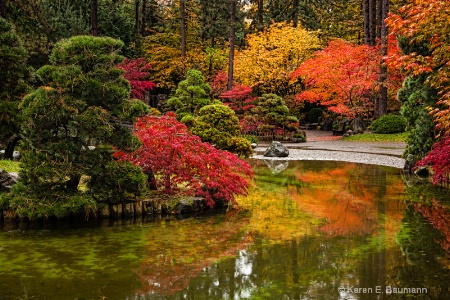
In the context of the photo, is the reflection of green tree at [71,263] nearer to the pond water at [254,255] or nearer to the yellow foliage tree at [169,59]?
the pond water at [254,255]

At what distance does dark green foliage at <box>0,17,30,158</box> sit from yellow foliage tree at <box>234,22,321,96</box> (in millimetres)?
19926

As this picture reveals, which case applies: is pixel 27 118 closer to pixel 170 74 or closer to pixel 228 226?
pixel 228 226

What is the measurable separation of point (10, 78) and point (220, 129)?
7441 millimetres

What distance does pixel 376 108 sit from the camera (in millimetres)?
26984

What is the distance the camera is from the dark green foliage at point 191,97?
21.9m

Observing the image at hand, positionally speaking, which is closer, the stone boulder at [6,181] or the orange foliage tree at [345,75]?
the stone boulder at [6,181]

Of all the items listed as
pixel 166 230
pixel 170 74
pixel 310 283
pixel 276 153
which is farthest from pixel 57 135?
pixel 170 74

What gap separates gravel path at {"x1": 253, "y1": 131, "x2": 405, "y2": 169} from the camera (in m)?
16.8

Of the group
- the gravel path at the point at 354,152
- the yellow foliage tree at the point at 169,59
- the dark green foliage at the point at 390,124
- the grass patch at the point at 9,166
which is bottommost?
the grass patch at the point at 9,166

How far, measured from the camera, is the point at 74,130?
323 inches

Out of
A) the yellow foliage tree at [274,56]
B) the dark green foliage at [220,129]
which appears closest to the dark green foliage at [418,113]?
the dark green foliage at [220,129]

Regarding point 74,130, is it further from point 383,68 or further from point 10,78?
point 383,68

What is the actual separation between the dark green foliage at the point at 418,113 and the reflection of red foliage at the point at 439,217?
Answer: 3886 mm

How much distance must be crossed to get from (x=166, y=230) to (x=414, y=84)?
353 inches
